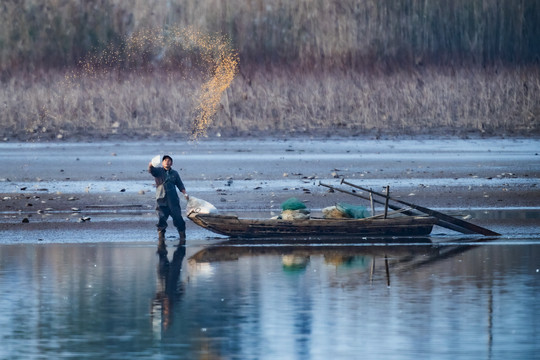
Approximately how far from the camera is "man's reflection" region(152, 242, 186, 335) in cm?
1039

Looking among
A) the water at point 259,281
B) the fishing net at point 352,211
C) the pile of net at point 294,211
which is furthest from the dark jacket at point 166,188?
the fishing net at point 352,211

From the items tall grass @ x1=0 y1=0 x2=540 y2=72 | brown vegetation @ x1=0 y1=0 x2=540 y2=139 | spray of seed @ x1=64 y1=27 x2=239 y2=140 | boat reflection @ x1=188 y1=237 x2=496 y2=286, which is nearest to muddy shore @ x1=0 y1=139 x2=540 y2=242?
boat reflection @ x1=188 y1=237 x2=496 y2=286

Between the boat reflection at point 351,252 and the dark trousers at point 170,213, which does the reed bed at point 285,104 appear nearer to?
the dark trousers at point 170,213

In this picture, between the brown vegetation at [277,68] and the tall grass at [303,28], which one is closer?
the brown vegetation at [277,68]

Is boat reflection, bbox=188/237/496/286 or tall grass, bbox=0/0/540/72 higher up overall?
tall grass, bbox=0/0/540/72

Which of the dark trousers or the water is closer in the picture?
the water

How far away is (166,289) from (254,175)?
12434mm

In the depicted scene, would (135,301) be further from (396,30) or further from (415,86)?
(396,30)

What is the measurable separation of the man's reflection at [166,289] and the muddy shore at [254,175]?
3255 mm

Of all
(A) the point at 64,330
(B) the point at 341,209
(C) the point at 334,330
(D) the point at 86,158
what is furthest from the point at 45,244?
(D) the point at 86,158

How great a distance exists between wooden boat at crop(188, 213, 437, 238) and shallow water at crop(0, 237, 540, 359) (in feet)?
1.86

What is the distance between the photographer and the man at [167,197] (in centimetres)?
1612

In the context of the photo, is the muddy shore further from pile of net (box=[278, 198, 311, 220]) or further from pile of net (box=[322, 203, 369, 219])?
pile of net (box=[322, 203, 369, 219])

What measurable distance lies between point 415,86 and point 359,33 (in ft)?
18.3
